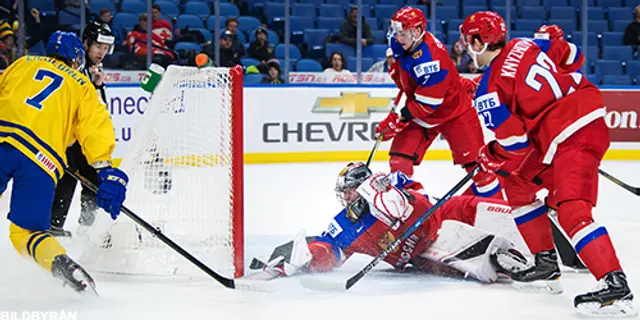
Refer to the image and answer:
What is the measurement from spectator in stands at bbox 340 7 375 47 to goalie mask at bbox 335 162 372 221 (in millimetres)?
4849

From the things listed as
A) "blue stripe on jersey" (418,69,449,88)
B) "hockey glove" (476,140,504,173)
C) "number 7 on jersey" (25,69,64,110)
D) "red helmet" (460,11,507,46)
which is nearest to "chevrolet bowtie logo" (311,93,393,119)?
"blue stripe on jersey" (418,69,449,88)

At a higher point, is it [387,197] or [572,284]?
[387,197]

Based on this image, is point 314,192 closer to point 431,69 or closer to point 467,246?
point 431,69

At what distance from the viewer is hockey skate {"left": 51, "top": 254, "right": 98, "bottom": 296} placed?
2.94 meters

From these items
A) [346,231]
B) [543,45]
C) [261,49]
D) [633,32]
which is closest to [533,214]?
[543,45]

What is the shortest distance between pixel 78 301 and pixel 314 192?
126 inches

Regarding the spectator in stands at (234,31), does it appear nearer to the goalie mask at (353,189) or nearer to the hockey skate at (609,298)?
the goalie mask at (353,189)

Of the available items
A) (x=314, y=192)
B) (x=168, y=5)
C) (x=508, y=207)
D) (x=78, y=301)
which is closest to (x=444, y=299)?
(x=508, y=207)

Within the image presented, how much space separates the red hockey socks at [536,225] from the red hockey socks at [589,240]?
32 centimetres

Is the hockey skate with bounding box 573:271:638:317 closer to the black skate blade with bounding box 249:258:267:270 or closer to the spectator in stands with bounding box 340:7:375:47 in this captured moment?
the black skate blade with bounding box 249:258:267:270

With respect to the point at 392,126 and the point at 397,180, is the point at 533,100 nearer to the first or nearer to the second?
the point at 397,180

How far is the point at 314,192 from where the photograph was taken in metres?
6.14

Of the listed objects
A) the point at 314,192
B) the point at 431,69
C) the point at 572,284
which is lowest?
the point at 314,192

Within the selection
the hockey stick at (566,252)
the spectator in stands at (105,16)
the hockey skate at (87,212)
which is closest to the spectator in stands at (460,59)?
the spectator in stands at (105,16)
